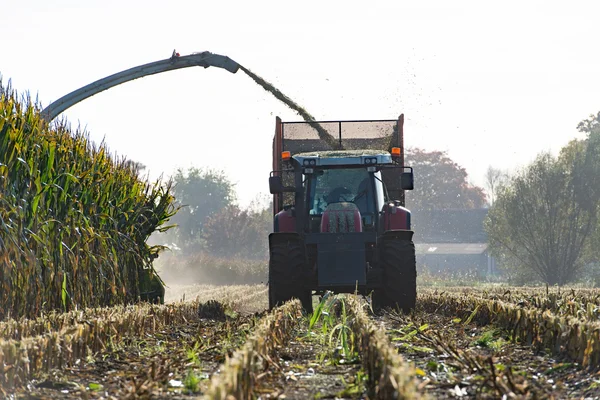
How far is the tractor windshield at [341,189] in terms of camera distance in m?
13.0

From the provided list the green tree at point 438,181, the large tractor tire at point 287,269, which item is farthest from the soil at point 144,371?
the green tree at point 438,181

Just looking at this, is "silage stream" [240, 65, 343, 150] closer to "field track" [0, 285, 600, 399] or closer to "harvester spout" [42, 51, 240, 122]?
"harvester spout" [42, 51, 240, 122]

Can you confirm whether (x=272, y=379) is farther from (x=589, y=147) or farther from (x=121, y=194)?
(x=589, y=147)

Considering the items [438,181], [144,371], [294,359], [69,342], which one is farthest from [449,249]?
[144,371]

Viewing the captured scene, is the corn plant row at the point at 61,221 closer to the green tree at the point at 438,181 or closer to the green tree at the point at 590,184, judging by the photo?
the green tree at the point at 590,184

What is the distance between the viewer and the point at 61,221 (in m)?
10.8

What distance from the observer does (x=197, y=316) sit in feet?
41.4

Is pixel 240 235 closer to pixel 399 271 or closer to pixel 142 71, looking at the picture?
pixel 142 71

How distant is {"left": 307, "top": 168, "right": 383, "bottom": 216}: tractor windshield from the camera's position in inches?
510

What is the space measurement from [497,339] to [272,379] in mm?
3268

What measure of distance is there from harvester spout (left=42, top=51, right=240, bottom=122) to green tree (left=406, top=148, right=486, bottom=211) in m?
63.4

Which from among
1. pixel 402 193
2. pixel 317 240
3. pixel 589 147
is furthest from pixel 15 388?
pixel 589 147

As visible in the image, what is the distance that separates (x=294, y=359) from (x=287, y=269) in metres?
5.15

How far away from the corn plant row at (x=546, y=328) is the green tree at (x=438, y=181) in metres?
69.7
